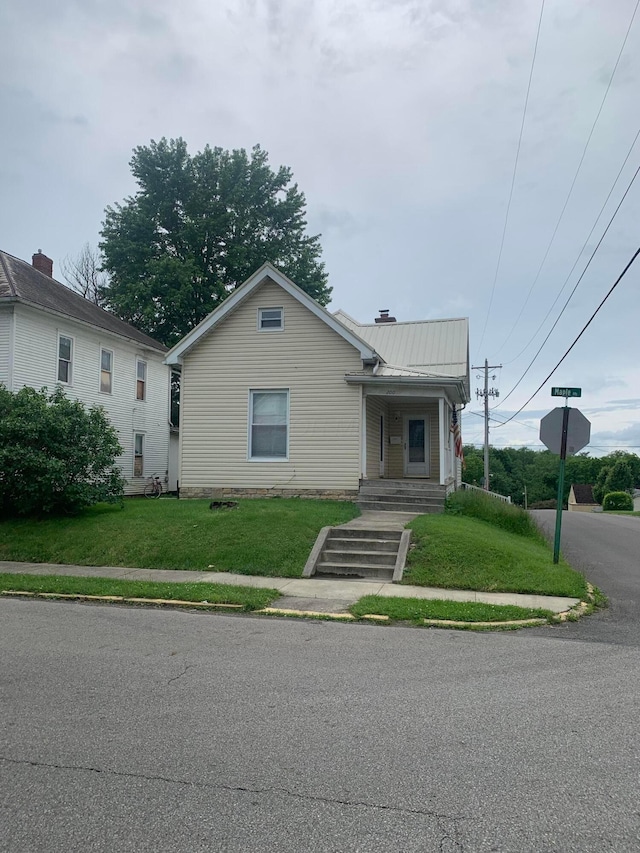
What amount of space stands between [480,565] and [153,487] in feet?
58.3

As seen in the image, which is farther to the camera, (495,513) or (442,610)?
(495,513)

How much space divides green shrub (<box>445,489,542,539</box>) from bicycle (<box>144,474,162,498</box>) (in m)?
13.4

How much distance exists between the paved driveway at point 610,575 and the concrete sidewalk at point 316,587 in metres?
0.61

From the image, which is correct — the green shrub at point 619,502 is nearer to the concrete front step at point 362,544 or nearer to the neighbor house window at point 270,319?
the neighbor house window at point 270,319

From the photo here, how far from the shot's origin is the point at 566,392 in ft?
37.2

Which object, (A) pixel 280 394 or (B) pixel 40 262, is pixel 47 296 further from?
(A) pixel 280 394

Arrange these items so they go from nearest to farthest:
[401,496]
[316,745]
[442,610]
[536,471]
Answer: [316,745]
[442,610]
[401,496]
[536,471]

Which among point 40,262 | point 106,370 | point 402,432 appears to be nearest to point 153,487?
point 106,370

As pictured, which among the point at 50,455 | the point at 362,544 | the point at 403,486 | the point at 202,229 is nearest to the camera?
the point at 362,544

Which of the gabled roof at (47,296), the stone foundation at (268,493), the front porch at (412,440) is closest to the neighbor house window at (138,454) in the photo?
the gabled roof at (47,296)

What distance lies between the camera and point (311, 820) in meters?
3.26

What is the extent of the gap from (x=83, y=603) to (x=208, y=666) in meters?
3.85

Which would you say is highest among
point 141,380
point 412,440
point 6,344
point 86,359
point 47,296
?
point 47,296

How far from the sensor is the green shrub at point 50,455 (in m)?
13.6
